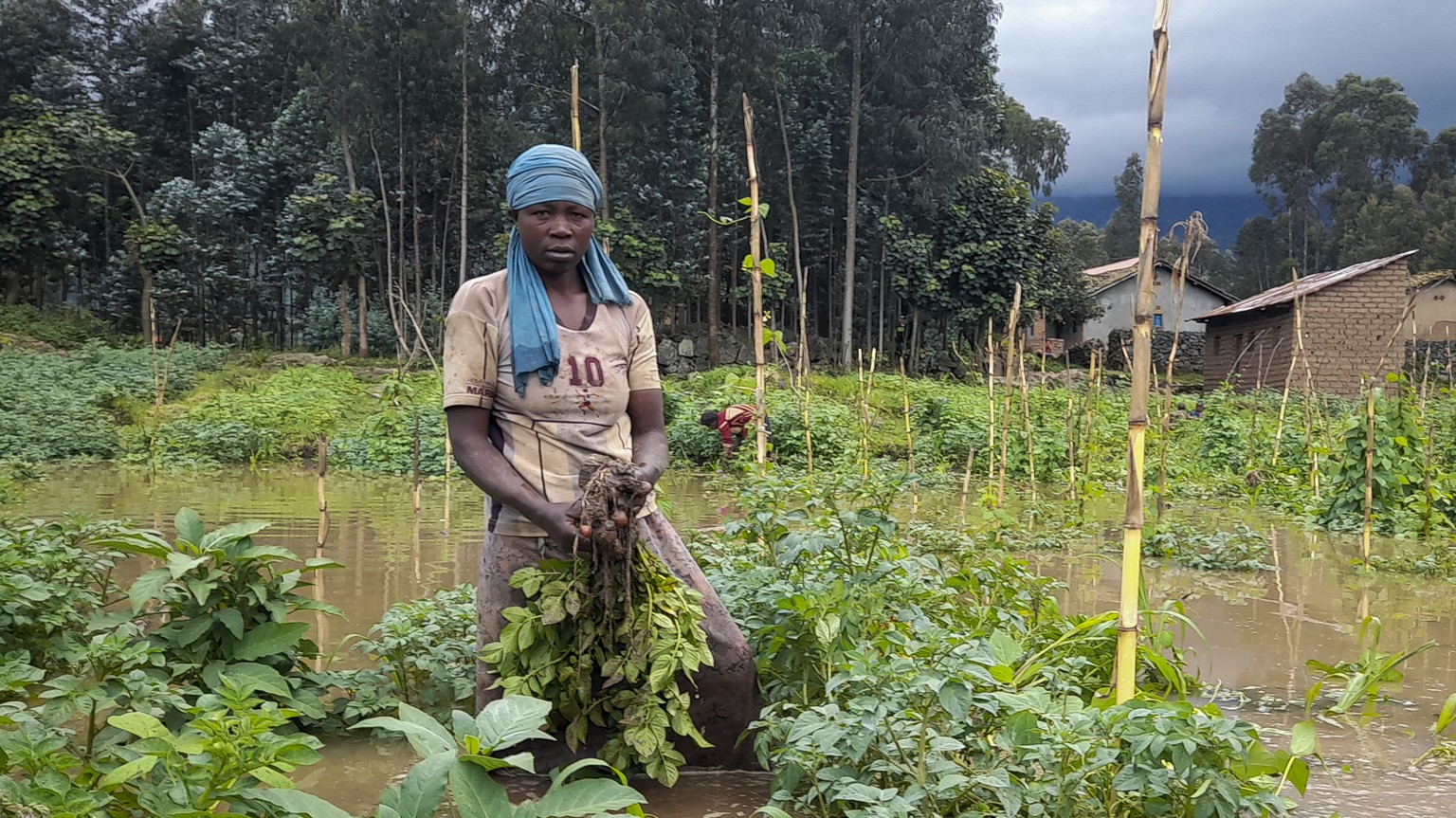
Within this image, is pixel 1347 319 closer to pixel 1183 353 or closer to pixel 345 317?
pixel 1183 353

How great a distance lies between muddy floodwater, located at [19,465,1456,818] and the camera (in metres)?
2.76

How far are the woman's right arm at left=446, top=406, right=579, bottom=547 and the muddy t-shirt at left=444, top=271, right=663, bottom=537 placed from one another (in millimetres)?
33

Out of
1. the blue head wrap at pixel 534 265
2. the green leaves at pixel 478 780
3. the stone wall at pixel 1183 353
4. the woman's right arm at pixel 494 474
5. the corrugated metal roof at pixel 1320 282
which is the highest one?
the corrugated metal roof at pixel 1320 282

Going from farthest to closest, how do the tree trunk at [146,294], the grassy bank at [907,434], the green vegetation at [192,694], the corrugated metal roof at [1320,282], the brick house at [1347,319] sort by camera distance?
the tree trunk at [146,294], the brick house at [1347,319], the corrugated metal roof at [1320,282], the grassy bank at [907,434], the green vegetation at [192,694]

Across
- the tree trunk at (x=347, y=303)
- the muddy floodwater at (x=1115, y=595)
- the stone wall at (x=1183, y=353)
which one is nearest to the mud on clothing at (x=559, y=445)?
the muddy floodwater at (x=1115, y=595)

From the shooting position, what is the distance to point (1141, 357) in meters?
2.45

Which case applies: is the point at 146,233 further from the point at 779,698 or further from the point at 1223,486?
the point at 779,698

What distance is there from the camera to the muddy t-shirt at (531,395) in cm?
263

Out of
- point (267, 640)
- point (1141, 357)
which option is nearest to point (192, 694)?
point (267, 640)

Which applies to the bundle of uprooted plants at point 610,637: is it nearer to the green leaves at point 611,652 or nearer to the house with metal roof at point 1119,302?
the green leaves at point 611,652

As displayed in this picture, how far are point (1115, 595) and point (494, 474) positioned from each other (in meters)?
3.84

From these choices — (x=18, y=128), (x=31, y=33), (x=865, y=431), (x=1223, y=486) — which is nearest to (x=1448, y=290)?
(x=1223, y=486)

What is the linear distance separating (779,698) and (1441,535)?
20.6 feet

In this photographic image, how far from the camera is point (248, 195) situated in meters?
24.6
